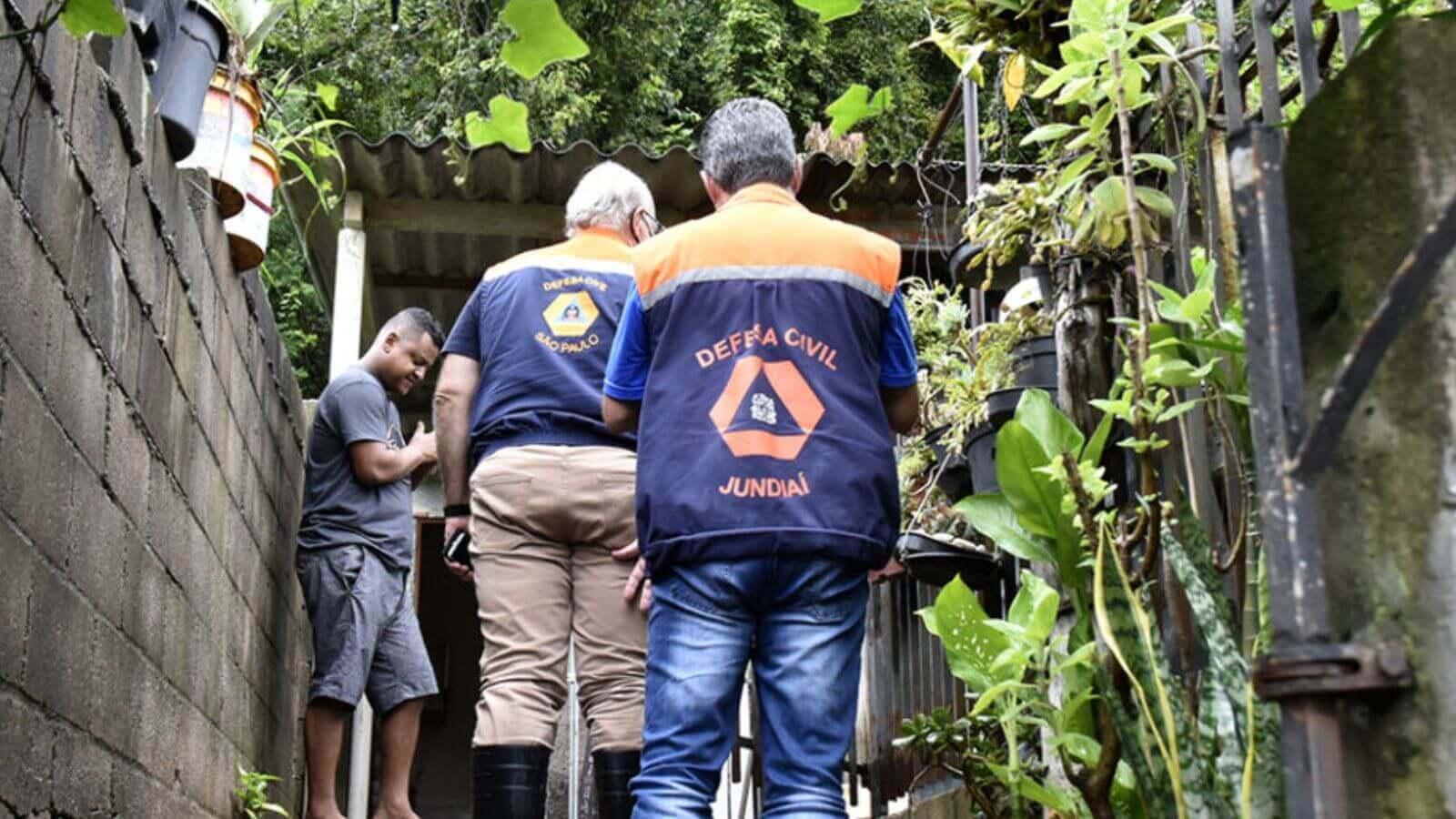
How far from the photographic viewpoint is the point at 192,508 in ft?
12.4

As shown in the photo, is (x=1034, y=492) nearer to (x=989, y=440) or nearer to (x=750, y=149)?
(x=750, y=149)

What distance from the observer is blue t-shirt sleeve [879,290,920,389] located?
122 inches

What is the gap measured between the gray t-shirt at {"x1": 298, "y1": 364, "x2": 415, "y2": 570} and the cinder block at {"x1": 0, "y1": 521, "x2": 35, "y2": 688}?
2.93 m

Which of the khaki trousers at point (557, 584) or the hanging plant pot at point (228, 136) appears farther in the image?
the hanging plant pot at point (228, 136)

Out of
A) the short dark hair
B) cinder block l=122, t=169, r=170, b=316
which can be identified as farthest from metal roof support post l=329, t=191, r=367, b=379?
cinder block l=122, t=169, r=170, b=316

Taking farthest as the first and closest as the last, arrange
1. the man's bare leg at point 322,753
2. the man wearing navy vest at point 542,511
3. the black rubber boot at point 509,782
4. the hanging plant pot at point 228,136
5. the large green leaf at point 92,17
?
the man's bare leg at point 322,753, the hanging plant pot at point 228,136, the man wearing navy vest at point 542,511, the black rubber boot at point 509,782, the large green leaf at point 92,17

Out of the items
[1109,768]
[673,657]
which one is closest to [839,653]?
[673,657]

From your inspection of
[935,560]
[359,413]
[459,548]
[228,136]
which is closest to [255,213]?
[228,136]

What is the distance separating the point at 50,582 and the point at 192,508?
1339 mm

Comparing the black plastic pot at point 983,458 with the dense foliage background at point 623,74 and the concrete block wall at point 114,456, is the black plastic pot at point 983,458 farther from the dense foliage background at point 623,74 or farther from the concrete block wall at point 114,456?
the dense foliage background at point 623,74

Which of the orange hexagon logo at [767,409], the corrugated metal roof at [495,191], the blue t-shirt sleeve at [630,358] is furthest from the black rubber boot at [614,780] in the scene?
the corrugated metal roof at [495,191]

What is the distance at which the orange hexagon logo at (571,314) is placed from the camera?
150 inches

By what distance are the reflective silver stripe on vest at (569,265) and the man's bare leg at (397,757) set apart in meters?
2.11

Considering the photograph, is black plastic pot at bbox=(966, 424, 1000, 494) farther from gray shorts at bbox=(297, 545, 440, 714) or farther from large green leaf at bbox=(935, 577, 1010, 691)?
gray shorts at bbox=(297, 545, 440, 714)
